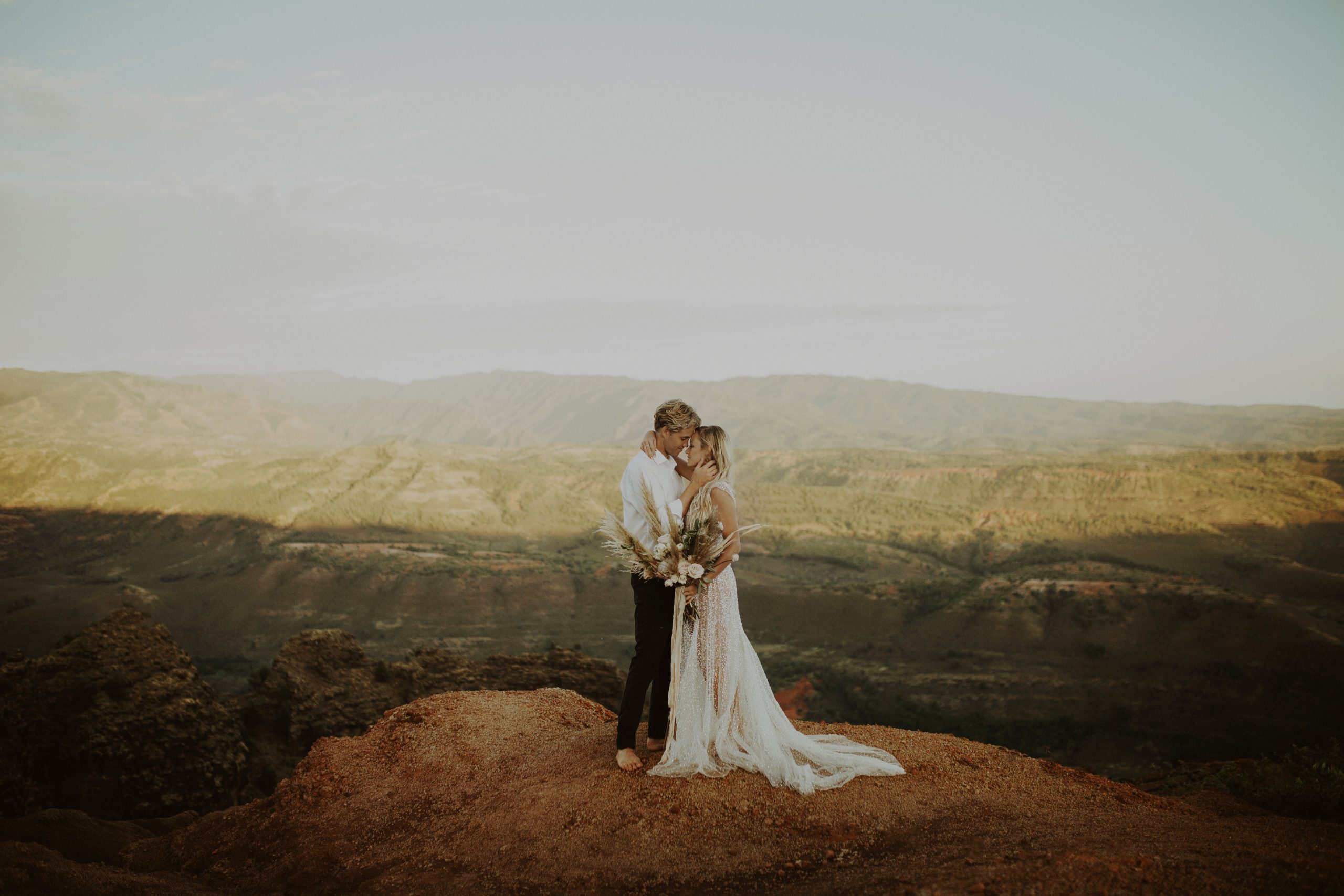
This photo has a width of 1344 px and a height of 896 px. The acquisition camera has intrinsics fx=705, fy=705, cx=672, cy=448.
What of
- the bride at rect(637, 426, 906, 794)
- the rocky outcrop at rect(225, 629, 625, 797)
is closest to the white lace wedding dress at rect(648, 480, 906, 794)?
the bride at rect(637, 426, 906, 794)

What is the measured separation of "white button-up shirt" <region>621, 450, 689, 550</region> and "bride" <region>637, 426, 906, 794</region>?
18 cm

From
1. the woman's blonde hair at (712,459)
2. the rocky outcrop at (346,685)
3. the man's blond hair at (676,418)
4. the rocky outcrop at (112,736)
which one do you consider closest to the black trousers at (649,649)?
the woman's blonde hair at (712,459)

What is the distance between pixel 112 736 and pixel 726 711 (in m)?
12.1

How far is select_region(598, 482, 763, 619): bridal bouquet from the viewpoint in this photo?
217 inches

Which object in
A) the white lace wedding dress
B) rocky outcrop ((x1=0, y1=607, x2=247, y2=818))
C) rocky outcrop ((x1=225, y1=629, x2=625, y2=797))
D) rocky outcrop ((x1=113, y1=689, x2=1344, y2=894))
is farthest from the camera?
rocky outcrop ((x1=225, y1=629, x2=625, y2=797))

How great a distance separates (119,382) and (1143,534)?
177198 mm

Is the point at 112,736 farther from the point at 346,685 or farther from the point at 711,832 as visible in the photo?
the point at 711,832

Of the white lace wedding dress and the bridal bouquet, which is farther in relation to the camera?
the white lace wedding dress

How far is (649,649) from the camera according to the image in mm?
5746

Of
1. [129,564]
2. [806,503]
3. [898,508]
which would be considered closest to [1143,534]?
[898,508]

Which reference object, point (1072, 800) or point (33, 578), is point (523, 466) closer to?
point (33, 578)

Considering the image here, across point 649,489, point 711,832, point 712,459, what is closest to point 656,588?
point 649,489

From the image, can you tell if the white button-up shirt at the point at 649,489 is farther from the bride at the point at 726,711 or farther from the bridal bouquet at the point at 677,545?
the bride at the point at 726,711

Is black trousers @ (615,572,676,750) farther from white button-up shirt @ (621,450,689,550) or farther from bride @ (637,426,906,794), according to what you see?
white button-up shirt @ (621,450,689,550)
